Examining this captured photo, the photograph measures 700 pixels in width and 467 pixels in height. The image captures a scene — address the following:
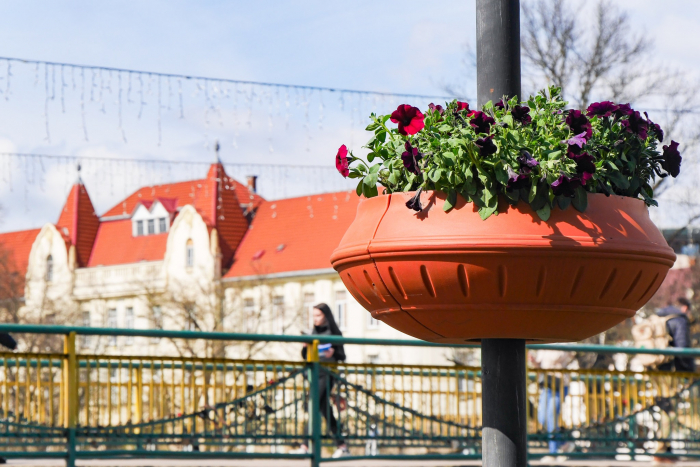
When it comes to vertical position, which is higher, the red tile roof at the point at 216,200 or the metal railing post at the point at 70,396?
the red tile roof at the point at 216,200

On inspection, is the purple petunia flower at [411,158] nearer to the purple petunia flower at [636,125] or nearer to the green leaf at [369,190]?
the green leaf at [369,190]

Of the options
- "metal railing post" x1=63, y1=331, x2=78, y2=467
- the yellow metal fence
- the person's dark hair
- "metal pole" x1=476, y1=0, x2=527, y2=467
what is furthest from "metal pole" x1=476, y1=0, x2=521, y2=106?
the person's dark hair

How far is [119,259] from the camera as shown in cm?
7119

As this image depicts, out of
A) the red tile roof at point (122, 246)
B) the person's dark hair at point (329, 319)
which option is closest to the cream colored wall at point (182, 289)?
the red tile roof at point (122, 246)

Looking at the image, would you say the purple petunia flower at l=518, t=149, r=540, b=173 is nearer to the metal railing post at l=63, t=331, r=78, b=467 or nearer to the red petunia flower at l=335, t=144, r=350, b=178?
the red petunia flower at l=335, t=144, r=350, b=178

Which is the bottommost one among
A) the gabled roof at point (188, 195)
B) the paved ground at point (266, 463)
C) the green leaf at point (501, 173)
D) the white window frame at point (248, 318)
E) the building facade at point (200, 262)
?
the paved ground at point (266, 463)

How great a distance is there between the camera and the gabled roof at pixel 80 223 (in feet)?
238

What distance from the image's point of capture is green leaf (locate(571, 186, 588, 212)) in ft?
8.62

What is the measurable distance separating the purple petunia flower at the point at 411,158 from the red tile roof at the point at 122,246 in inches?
2650

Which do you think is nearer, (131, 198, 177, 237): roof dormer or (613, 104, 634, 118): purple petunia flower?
(613, 104, 634, 118): purple petunia flower

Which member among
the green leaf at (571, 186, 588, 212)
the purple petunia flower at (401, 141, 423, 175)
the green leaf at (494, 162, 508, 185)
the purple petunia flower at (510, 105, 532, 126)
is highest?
the purple petunia flower at (510, 105, 532, 126)

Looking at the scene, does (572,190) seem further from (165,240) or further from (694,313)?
(165,240)

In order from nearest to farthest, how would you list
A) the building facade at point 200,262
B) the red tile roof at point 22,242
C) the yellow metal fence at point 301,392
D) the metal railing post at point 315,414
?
the yellow metal fence at point 301,392 < the metal railing post at point 315,414 < the building facade at point 200,262 < the red tile roof at point 22,242

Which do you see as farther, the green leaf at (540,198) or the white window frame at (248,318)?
the white window frame at (248,318)
